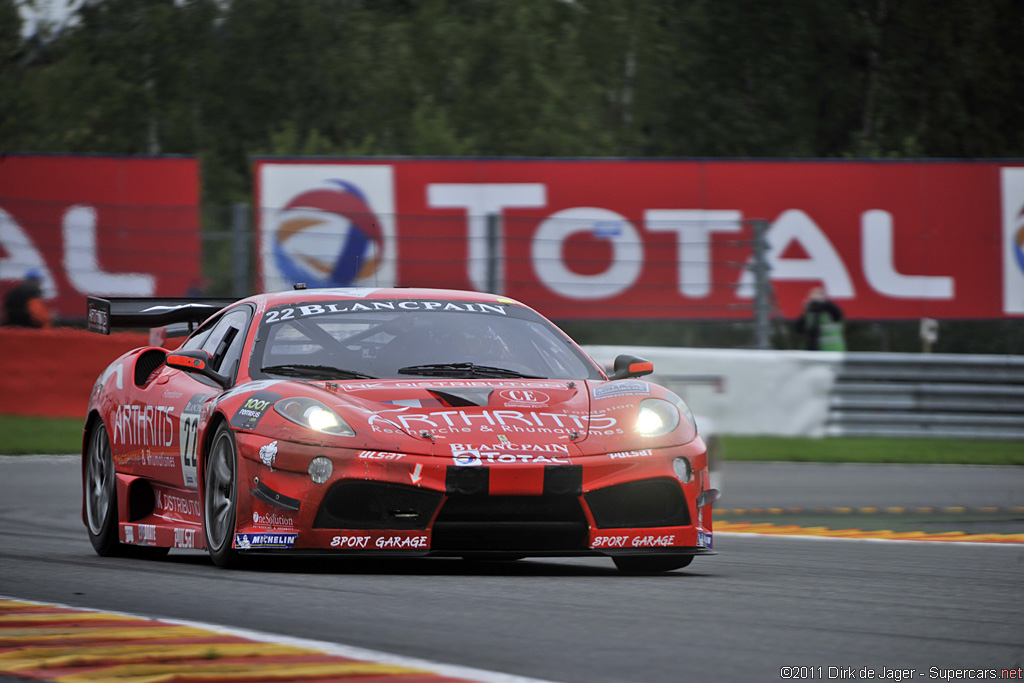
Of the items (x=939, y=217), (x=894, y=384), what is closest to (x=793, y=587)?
(x=894, y=384)

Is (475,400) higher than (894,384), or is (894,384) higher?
(475,400)

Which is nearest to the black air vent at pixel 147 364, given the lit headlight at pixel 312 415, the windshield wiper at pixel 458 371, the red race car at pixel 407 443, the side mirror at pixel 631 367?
the red race car at pixel 407 443

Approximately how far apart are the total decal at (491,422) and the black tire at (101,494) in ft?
6.73

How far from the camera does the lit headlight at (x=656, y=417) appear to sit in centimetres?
672

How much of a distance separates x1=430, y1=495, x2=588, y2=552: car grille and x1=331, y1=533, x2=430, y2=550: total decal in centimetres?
5

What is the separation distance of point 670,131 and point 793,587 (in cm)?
3657

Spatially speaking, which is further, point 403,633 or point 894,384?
point 894,384

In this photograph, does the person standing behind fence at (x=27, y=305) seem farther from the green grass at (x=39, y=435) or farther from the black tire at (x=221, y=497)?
the black tire at (x=221, y=497)

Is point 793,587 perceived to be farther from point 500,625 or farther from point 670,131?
point 670,131

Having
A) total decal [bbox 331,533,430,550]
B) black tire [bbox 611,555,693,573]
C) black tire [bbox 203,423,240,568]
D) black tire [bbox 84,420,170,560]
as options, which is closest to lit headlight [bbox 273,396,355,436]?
black tire [bbox 203,423,240,568]

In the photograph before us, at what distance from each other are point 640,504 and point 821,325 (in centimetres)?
1418

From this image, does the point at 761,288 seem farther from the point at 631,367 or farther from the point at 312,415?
the point at 312,415

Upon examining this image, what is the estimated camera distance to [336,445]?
6332 mm

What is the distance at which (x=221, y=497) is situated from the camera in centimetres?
675
